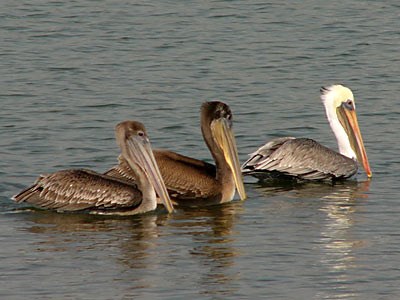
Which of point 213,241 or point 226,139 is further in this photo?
point 226,139

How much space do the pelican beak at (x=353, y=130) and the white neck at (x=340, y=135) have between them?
55 millimetres

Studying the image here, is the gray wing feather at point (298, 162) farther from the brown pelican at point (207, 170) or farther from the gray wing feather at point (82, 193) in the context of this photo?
the gray wing feather at point (82, 193)

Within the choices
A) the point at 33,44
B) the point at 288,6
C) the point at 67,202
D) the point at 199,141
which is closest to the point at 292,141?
the point at 199,141

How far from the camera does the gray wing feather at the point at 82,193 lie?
10.2 m

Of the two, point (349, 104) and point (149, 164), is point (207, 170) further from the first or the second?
point (349, 104)

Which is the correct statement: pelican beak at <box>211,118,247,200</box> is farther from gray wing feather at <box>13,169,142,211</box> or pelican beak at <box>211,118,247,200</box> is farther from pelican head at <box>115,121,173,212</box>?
gray wing feather at <box>13,169,142,211</box>

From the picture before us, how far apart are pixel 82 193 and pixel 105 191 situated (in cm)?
20

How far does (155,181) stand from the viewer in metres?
10.3

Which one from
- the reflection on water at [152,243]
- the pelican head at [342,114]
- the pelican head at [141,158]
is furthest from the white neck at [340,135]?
the pelican head at [141,158]

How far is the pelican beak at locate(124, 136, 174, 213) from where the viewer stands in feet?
33.8

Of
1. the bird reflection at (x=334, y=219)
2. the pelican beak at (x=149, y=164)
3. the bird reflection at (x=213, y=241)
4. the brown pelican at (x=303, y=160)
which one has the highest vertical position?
the pelican beak at (x=149, y=164)

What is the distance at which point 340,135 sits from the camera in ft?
42.0

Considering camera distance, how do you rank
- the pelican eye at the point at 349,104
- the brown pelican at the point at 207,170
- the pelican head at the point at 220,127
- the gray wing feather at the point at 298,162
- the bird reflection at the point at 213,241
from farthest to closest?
1. the pelican eye at the point at 349,104
2. the gray wing feather at the point at 298,162
3. the pelican head at the point at 220,127
4. the brown pelican at the point at 207,170
5. the bird reflection at the point at 213,241

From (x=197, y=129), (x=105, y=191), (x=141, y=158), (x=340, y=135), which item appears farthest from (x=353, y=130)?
(x=105, y=191)
